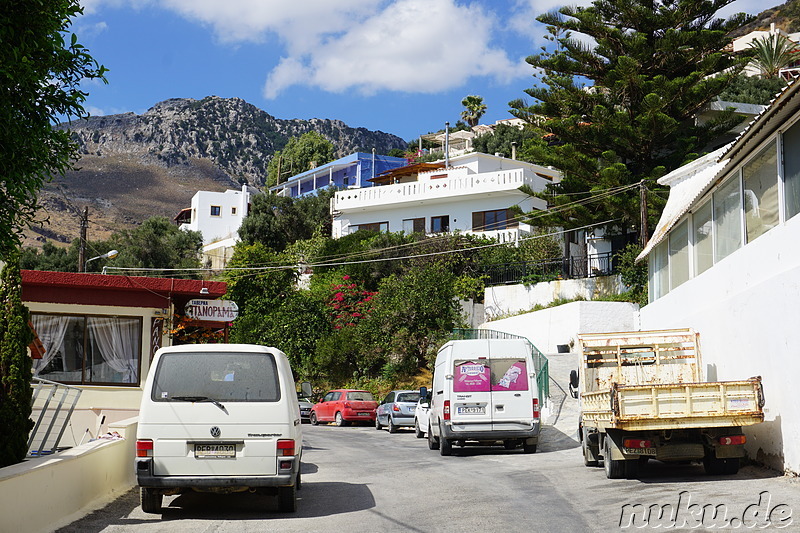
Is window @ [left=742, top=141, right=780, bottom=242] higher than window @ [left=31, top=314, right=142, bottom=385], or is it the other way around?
window @ [left=742, top=141, right=780, bottom=242]

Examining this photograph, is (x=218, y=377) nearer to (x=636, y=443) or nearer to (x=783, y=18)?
(x=636, y=443)

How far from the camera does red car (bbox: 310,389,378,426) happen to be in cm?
3306

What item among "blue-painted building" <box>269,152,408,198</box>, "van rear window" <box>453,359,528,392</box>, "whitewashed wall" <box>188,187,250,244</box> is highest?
"blue-painted building" <box>269,152,408,198</box>

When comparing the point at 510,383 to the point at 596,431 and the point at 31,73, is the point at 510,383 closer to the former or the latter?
the point at 596,431

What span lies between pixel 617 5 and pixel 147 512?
107 ft

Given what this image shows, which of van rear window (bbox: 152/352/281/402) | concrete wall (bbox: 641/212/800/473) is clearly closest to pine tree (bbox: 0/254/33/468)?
van rear window (bbox: 152/352/281/402)

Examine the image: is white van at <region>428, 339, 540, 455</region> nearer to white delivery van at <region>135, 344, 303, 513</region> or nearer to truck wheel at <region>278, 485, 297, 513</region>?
truck wheel at <region>278, 485, 297, 513</region>

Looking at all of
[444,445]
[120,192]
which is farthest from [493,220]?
[120,192]

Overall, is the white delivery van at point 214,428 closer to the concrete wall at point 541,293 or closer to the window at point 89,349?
the window at point 89,349

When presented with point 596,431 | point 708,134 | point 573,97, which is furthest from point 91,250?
point 596,431

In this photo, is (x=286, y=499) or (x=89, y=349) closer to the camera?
(x=286, y=499)

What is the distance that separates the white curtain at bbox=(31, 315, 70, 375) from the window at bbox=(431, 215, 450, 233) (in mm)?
35527

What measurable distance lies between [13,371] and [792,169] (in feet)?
37.6

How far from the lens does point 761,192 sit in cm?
1450
